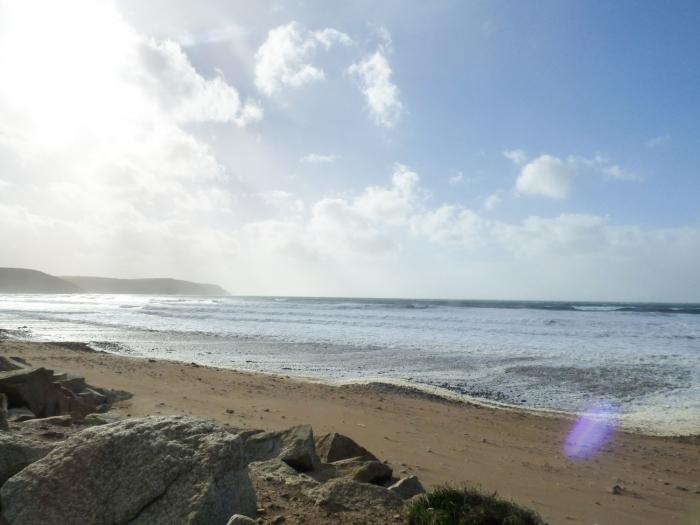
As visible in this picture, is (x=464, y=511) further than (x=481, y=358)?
No

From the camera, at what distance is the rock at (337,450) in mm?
5594

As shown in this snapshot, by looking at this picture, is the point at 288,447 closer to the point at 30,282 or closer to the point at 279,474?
the point at 279,474

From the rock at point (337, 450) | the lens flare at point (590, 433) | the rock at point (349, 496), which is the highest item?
the rock at point (349, 496)

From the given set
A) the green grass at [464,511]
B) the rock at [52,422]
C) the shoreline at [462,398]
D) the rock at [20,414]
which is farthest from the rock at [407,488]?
the shoreline at [462,398]

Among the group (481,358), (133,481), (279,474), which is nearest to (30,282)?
(481,358)

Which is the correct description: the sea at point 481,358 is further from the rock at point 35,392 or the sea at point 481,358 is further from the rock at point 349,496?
the rock at point 349,496

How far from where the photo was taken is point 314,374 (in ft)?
47.6

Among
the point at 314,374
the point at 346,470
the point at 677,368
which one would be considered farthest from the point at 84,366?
the point at 677,368

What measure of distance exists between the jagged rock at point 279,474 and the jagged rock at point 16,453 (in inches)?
69.6

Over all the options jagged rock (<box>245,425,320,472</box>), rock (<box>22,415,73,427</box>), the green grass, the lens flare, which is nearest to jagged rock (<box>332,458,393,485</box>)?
jagged rock (<box>245,425,320,472</box>)

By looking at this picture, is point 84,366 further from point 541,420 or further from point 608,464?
point 608,464

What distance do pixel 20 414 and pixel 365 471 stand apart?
443 cm

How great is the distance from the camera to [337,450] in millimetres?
5645

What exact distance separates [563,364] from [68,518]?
1633cm
